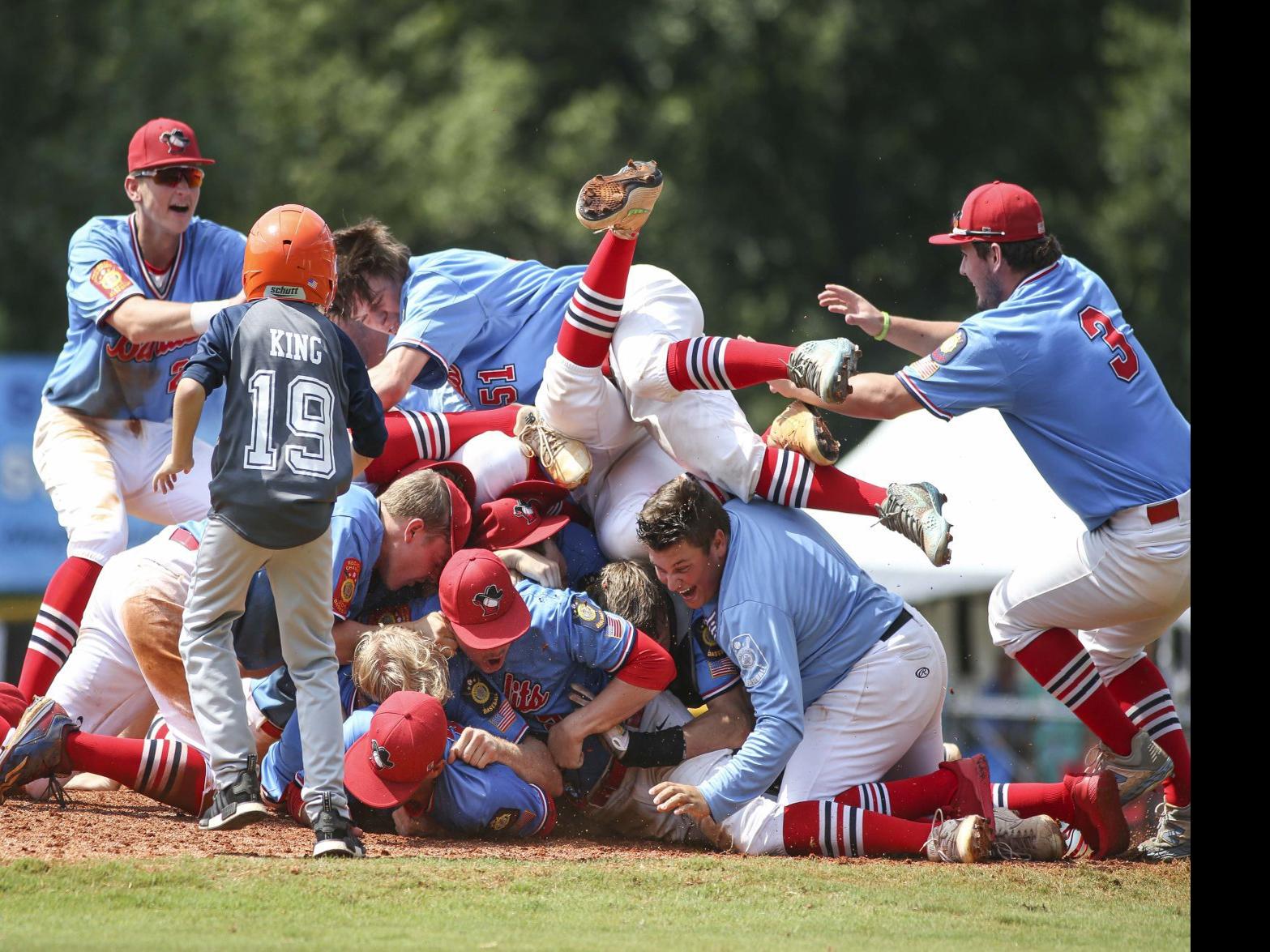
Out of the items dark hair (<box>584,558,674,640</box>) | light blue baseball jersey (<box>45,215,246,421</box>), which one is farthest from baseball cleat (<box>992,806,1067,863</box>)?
light blue baseball jersey (<box>45,215,246,421</box>)

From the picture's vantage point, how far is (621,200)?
6.11m

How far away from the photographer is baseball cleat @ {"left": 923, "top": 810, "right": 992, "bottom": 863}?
5.59 metres

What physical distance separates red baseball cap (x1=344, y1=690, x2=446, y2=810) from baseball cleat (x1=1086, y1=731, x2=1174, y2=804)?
2.54 m

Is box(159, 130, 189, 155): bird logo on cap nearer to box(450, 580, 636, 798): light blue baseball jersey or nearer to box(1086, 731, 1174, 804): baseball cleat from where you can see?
box(450, 580, 636, 798): light blue baseball jersey

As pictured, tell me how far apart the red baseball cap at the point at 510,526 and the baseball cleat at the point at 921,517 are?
1.28m

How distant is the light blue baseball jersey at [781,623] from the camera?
5.54m

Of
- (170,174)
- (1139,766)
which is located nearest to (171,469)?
(170,174)

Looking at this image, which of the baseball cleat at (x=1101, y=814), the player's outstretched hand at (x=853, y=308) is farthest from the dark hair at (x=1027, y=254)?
the baseball cleat at (x=1101, y=814)

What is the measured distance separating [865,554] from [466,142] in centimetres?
1359

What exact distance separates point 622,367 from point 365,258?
4.57ft

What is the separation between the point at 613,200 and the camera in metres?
6.12

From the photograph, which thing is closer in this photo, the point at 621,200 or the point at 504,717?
the point at 504,717

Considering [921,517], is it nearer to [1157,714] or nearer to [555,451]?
[1157,714]
